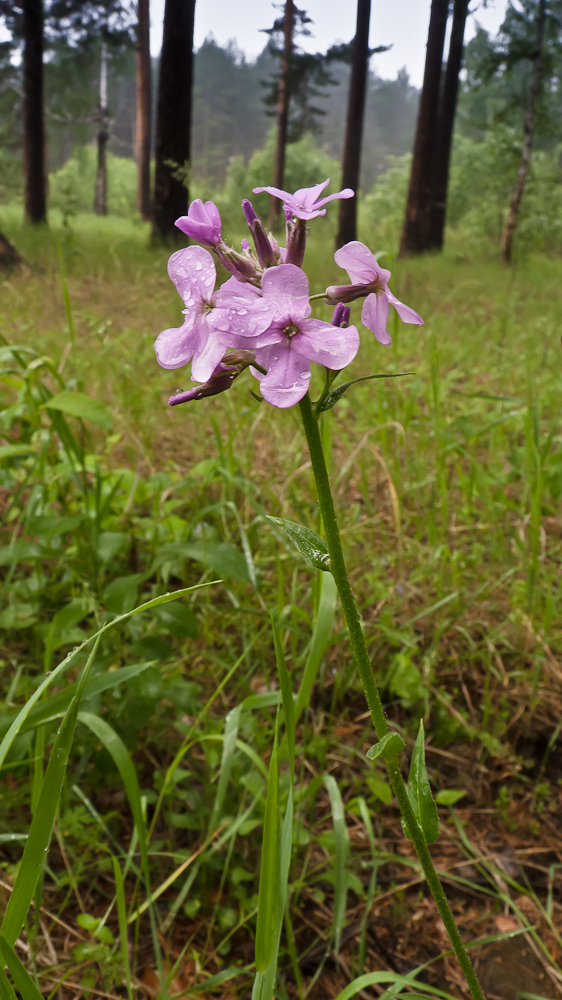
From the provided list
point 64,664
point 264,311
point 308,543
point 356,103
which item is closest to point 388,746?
point 308,543

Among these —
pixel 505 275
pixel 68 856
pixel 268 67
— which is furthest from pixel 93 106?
pixel 268 67

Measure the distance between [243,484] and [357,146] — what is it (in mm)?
10623

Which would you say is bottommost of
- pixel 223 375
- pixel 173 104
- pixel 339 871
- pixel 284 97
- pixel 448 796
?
pixel 448 796

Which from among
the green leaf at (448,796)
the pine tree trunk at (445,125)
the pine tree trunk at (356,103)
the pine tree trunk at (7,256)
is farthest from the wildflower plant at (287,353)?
the pine tree trunk at (445,125)

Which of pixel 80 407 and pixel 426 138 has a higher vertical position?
pixel 426 138

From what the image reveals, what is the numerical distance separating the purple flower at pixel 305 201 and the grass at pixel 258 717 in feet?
2.22

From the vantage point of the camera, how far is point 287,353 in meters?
0.65

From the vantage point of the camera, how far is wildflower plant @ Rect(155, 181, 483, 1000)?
2.09ft

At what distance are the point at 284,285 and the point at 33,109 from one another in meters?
11.9

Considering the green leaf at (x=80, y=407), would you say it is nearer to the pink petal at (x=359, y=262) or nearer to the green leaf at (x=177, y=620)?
the green leaf at (x=177, y=620)

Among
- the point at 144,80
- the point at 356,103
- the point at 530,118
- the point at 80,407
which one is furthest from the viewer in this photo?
the point at 144,80

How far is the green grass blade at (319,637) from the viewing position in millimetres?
1046

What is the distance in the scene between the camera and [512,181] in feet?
38.9

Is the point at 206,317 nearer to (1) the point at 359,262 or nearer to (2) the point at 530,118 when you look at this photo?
(1) the point at 359,262
